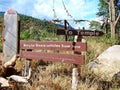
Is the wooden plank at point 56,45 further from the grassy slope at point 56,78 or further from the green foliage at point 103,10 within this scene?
the green foliage at point 103,10

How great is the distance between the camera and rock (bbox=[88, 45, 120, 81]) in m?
11.2

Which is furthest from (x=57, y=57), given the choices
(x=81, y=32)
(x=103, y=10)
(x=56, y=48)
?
(x=103, y=10)

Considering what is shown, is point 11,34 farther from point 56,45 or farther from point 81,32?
point 81,32

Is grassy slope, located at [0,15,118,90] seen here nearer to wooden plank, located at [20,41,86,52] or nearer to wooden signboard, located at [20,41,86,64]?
wooden signboard, located at [20,41,86,64]

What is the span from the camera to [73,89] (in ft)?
29.7

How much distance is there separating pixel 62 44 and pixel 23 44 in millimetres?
1401

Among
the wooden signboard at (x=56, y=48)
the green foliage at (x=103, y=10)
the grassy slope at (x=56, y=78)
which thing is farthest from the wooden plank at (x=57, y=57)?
the green foliage at (x=103, y=10)

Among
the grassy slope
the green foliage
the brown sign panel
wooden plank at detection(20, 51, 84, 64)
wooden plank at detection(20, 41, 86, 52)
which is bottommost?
the grassy slope

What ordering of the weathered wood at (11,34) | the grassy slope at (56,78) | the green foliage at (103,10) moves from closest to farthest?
the grassy slope at (56,78), the weathered wood at (11,34), the green foliage at (103,10)

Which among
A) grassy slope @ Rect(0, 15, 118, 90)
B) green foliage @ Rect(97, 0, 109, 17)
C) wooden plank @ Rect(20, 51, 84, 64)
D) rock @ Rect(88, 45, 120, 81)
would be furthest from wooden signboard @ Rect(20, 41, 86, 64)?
green foliage @ Rect(97, 0, 109, 17)

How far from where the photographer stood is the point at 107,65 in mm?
11969

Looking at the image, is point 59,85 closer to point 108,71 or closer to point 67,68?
point 67,68

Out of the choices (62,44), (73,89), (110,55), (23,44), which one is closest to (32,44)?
(23,44)

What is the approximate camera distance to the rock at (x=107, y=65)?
1119 cm
